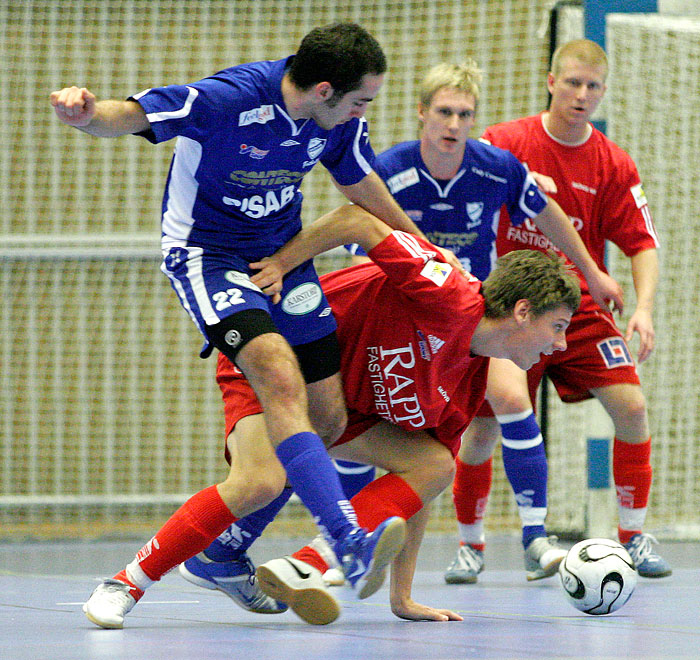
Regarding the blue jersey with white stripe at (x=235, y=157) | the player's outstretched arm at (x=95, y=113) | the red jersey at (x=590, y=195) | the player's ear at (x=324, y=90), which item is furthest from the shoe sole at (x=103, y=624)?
the red jersey at (x=590, y=195)

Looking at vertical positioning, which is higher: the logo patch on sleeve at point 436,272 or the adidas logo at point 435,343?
the logo patch on sleeve at point 436,272

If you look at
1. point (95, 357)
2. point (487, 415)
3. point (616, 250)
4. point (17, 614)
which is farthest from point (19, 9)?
point (17, 614)

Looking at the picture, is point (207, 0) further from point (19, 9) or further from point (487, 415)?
point (487, 415)

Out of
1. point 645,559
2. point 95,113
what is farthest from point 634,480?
point 95,113

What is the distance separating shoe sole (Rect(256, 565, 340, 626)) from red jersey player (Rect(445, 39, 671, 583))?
61.2 inches

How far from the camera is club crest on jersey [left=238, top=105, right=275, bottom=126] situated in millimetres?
2785

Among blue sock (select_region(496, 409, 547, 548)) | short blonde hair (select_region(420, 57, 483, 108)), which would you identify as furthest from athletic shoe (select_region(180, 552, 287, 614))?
short blonde hair (select_region(420, 57, 483, 108))

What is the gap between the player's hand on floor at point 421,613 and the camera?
2.89 m

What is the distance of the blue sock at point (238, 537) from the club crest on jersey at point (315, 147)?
2.98 feet

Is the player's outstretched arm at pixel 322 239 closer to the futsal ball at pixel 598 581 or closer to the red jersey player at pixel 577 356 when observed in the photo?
the futsal ball at pixel 598 581

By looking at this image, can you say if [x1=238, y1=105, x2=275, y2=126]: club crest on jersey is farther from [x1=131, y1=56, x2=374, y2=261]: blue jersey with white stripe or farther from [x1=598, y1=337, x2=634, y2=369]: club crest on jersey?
[x1=598, y1=337, x2=634, y2=369]: club crest on jersey

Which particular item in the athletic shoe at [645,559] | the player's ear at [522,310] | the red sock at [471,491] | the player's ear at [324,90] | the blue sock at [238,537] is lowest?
the athletic shoe at [645,559]

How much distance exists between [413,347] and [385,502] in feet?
1.38

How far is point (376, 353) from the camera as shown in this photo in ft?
9.82
